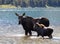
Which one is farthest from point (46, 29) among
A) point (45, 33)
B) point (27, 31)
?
point (27, 31)

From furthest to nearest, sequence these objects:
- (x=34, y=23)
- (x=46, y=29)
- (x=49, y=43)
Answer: (x=34, y=23) → (x=46, y=29) → (x=49, y=43)

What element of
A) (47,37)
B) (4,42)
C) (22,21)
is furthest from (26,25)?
(4,42)

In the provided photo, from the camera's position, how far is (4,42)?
59.0 ft

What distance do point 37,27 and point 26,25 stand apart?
1684 millimetres

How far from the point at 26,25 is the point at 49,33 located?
272 cm

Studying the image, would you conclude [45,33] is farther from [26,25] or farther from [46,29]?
[26,25]

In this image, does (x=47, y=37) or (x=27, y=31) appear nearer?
(x=47, y=37)

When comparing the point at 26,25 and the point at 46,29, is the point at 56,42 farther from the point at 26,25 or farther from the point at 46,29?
the point at 26,25

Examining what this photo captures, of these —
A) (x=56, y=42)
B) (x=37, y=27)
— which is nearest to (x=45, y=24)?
(x=37, y=27)

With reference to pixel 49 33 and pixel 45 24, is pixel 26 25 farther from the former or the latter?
pixel 49 33

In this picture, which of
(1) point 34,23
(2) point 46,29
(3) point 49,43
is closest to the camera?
(3) point 49,43

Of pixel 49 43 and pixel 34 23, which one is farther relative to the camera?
pixel 34 23

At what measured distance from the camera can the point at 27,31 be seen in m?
21.9

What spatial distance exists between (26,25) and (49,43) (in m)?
4.15
